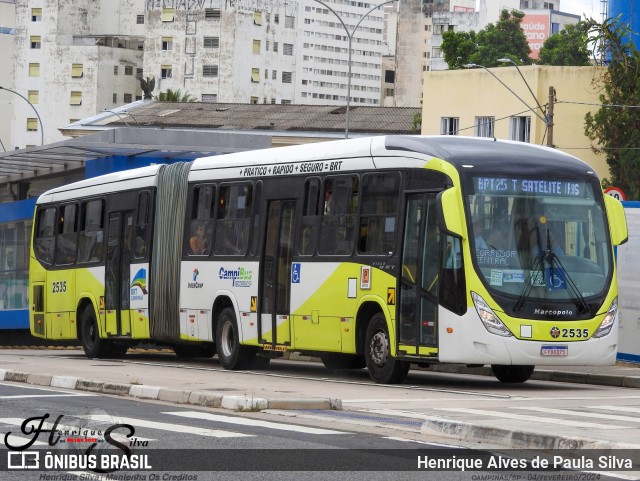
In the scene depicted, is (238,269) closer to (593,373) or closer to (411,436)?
(593,373)

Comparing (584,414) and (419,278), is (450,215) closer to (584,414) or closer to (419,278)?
(419,278)

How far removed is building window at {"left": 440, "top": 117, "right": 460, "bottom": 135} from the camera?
69.9 metres

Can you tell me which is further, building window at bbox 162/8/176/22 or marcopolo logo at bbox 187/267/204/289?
building window at bbox 162/8/176/22

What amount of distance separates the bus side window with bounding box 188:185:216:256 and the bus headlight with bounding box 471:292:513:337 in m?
6.53

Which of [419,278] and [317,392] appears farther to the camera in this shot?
[419,278]

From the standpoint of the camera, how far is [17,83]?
147m

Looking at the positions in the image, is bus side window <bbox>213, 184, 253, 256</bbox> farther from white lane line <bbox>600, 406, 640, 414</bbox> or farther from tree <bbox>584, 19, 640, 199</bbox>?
tree <bbox>584, 19, 640, 199</bbox>

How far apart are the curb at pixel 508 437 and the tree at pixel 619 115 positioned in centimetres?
4844

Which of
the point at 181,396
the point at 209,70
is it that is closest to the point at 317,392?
the point at 181,396

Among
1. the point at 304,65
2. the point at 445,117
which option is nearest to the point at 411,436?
the point at 445,117

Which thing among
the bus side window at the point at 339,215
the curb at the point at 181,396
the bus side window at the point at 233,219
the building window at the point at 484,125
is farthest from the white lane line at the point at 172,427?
the building window at the point at 484,125

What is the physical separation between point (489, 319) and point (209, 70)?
129049 millimetres

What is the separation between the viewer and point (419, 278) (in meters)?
19.5

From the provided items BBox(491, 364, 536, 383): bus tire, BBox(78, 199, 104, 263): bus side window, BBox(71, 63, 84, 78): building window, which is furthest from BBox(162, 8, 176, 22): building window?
BBox(491, 364, 536, 383): bus tire
